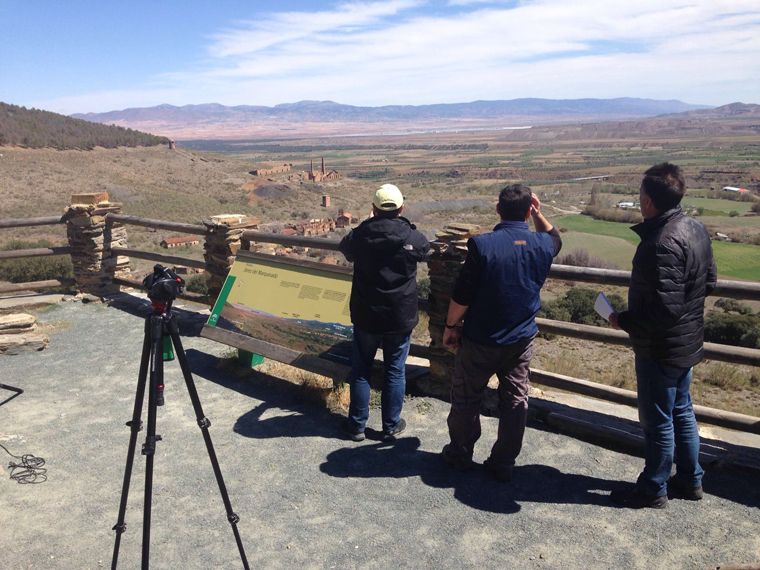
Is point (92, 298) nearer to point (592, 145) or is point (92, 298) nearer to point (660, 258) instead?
point (660, 258)

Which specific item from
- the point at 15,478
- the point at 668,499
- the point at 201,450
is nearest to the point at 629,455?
the point at 668,499

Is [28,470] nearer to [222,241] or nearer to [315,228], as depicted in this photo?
[222,241]

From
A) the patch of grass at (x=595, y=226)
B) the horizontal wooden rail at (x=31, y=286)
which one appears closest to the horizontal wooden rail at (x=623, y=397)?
the horizontal wooden rail at (x=31, y=286)

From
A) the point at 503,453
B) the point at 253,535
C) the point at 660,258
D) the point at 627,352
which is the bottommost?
the point at 627,352

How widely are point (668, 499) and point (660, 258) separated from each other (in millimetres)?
1614

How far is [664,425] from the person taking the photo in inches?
142

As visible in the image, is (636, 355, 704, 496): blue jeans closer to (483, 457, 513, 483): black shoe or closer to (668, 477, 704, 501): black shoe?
(668, 477, 704, 501): black shoe

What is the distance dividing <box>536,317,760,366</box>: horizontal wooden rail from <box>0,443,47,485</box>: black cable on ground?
3973 mm

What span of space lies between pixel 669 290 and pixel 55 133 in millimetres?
70010

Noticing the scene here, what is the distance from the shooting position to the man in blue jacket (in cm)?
372

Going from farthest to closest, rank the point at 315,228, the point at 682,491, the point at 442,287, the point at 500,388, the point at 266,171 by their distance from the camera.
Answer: the point at 266,171 → the point at 315,228 → the point at 442,287 → the point at 500,388 → the point at 682,491

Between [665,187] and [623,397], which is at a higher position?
[665,187]

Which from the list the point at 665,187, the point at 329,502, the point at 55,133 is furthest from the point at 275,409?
the point at 55,133

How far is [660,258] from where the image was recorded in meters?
3.36
